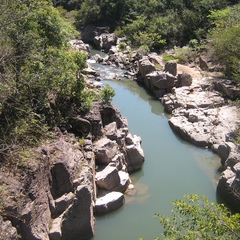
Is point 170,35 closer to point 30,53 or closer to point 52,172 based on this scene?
point 30,53

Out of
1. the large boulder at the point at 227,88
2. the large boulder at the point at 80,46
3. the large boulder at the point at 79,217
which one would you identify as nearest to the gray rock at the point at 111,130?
the large boulder at the point at 79,217

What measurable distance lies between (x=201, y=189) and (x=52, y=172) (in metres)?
6.63

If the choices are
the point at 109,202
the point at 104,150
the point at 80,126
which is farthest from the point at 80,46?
the point at 109,202

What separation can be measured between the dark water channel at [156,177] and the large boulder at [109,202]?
21 centimetres

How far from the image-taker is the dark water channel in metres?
13.1

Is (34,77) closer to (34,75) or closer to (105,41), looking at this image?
(34,75)

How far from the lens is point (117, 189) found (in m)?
14.6

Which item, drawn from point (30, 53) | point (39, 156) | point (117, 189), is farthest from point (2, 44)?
point (117, 189)

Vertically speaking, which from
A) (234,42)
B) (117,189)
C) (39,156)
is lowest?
(117,189)

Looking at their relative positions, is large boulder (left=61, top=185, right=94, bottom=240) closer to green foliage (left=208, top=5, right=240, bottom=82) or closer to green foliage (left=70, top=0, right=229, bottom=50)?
green foliage (left=208, top=5, right=240, bottom=82)

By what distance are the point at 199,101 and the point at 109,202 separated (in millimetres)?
11010

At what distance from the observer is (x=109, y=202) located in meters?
13.6

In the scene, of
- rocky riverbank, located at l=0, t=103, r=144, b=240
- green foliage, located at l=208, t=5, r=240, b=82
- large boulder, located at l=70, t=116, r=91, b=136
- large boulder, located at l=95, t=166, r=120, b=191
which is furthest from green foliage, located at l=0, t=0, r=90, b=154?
green foliage, located at l=208, t=5, r=240, b=82

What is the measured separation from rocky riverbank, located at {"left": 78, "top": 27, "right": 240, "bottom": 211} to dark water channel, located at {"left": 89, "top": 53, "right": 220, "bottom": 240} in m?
0.69
